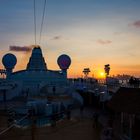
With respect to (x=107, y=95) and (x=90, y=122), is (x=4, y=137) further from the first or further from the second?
(x=107, y=95)

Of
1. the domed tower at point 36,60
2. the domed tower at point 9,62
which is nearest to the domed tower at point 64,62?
the domed tower at point 36,60

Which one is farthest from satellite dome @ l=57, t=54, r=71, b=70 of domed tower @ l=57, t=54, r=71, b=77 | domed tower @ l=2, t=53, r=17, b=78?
domed tower @ l=2, t=53, r=17, b=78

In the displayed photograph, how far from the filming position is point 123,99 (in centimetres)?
2412

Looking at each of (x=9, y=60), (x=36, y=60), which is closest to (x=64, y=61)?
(x=36, y=60)

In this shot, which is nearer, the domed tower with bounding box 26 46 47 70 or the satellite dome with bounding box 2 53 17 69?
the satellite dome with bounding box 2 53 17 69

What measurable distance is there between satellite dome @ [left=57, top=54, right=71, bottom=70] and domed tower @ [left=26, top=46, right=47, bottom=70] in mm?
5215

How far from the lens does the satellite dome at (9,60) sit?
7125 centimetres

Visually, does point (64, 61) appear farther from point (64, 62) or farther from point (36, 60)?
point (36, 60)

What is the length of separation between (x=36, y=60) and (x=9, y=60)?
8.77 meters

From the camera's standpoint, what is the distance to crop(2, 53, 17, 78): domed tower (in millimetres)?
71312

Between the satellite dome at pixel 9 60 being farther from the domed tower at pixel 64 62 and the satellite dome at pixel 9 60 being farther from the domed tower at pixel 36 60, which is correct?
the domed tower at pixel 64 62

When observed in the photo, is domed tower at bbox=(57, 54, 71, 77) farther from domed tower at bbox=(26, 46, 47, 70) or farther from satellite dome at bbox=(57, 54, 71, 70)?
domed tower at bbox=(26, 46, 47, 70)

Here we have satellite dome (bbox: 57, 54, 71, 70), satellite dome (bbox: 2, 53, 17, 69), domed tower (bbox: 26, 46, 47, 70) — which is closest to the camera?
satellite dome (bbox: 2, 53, 17, 69)

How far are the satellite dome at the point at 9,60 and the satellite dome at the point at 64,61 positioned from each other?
9622 mm
